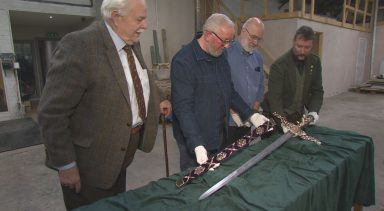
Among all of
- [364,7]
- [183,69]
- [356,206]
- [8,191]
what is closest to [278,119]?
[356,206]

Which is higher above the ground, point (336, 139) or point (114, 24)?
point (114, 24)

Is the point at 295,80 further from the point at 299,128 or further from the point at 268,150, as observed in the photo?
the point at 268,150

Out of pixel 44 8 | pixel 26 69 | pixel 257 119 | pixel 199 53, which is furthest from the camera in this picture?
pixel 26 69

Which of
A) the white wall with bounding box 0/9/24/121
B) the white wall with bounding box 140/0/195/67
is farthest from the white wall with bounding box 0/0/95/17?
the white wall with bounding box 140/0/195/67

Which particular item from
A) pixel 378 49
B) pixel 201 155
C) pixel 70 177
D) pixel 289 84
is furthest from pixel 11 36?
pixel 378 49

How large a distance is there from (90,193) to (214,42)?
1.25 meters

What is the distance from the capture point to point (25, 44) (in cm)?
938

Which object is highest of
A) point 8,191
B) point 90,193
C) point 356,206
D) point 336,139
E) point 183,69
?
point 183,69

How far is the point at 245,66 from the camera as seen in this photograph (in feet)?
9.11

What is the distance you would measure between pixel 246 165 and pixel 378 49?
1304 centimetres

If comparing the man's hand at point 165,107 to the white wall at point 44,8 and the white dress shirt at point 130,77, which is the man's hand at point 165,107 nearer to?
the white dress shirt at point 130,77

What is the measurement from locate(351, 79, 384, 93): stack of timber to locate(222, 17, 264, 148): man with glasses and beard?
9504mm

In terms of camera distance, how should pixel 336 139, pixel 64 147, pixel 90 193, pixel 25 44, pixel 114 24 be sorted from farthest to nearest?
1. pixel 25 44
2. pixel 336 139
3. pixel 90 193
4. pixel 114 24
5. pixel 64 147

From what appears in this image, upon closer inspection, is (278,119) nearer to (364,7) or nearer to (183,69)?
(183,69)
